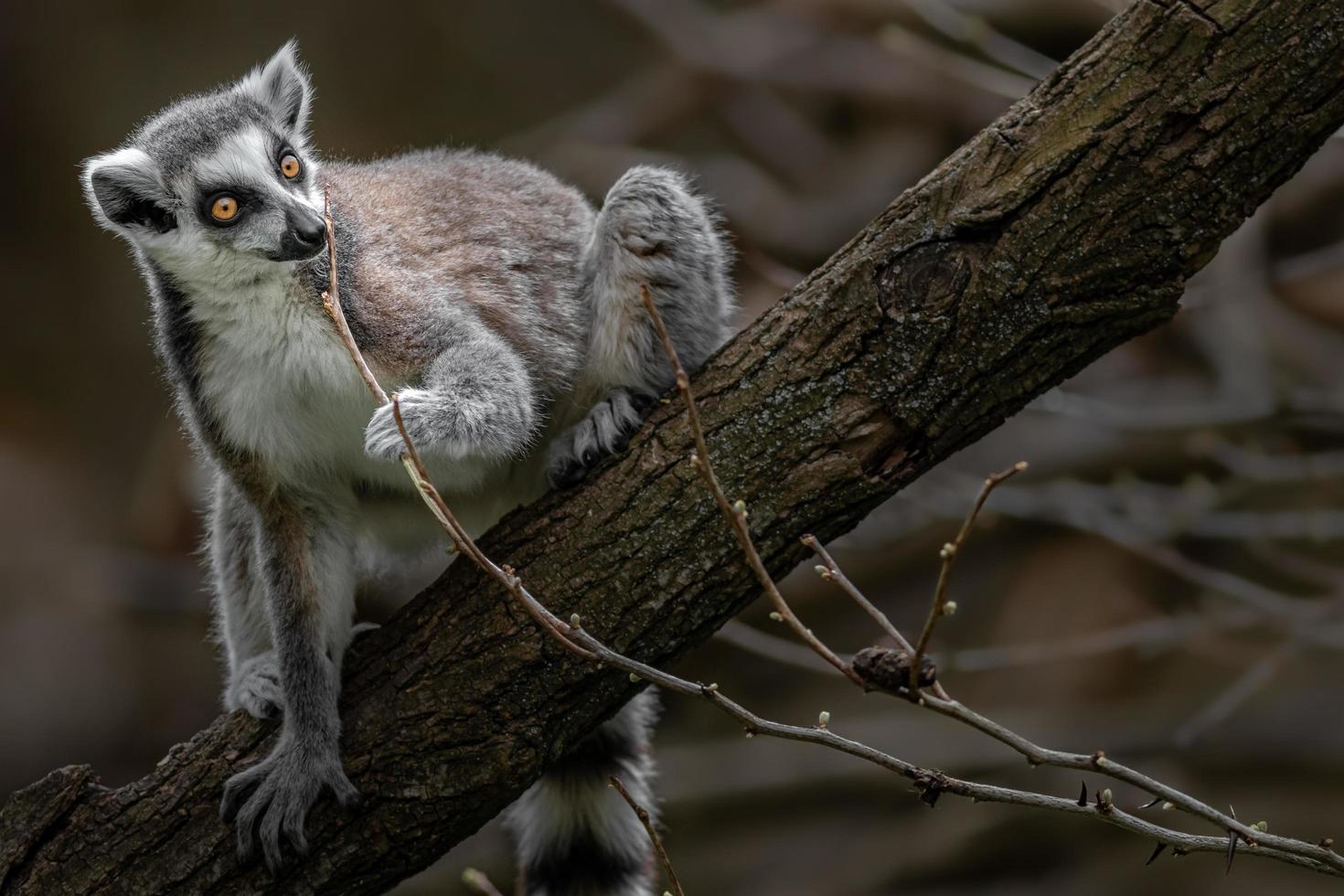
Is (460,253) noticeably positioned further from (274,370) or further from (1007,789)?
(1007,789)

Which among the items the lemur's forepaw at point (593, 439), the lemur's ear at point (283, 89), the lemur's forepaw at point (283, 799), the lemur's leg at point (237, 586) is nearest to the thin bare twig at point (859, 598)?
the lemur's forepaw at point (593, 439)

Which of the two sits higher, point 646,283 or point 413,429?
point 646,283

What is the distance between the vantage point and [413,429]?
3512 millimetres

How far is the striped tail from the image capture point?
424 cm

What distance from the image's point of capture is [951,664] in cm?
486

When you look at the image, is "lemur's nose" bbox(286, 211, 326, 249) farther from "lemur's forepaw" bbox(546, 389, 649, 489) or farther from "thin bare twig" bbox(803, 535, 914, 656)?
"thin bare twig" bbox(803, 535, 914, 656)

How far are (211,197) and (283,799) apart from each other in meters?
1.78

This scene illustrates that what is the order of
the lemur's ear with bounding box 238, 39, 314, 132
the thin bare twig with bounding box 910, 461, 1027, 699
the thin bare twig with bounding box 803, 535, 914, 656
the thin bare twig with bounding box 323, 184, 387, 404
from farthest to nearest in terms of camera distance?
1. the lemur's ear with bounding box 238, 39, 314, 132
2. the thin bare twig with bounding box 323, 184, 387, 404
3. the thin bare twig with bounding box 803, 535, 914, 656
4. the thin bare twig with bounding box 910, 461, 1027, 699

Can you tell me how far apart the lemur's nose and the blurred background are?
337cm

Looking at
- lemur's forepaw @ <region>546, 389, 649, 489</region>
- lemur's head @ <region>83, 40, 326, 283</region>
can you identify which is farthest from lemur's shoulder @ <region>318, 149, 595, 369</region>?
lemur's forepaw @ <region>546, 389, 649, 489</region>

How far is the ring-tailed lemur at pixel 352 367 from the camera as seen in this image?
3.62 m

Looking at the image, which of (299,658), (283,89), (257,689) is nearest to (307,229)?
(283,89)

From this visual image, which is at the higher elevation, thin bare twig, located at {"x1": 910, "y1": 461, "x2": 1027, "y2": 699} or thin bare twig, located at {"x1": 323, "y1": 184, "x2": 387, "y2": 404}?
thin bare twig, located at {"x1": 323, "y1": 184, "x2": 387, "y2": 404}

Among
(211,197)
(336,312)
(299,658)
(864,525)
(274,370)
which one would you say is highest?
(864,525)
